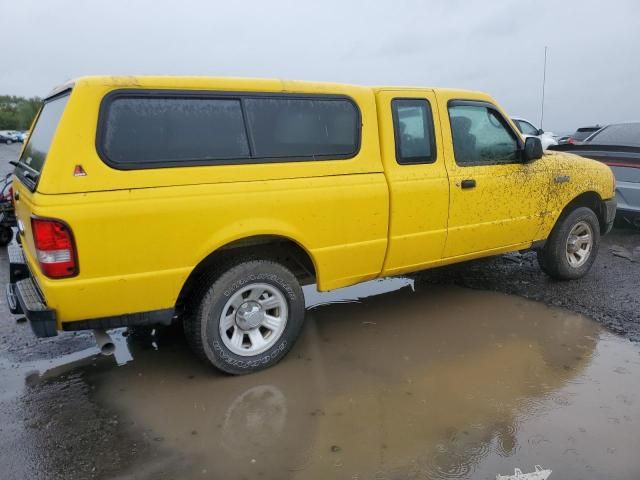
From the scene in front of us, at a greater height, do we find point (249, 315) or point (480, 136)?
point (480, 136)

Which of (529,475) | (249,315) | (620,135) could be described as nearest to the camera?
(529,475)

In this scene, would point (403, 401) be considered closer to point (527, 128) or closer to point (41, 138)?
point (41, 138)

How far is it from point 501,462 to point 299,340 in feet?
6.22

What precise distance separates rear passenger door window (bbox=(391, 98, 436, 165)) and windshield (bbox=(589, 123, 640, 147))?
4544 mm

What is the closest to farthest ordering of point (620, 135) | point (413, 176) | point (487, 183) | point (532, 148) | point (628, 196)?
point (413, 176)
point (487, 183)
point (532, 148)
point (628, 196)
point (620, 135)

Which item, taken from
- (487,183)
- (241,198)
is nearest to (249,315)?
Answer: (241,198)

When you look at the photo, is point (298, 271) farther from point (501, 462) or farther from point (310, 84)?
point (501, 462)

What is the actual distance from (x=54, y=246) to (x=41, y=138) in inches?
42.0

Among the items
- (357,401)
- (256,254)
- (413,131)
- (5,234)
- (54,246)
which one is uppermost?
(413,131)

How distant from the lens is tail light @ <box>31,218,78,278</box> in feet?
9.13

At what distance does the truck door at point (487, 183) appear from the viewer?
430cm

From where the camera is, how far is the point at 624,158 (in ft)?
23.0

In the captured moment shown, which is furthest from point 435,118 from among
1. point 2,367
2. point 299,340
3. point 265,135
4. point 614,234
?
point 614,234

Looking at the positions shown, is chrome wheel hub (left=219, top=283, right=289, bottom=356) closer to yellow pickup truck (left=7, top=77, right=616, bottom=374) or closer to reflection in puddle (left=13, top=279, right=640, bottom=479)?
yellow pickup truck (left=7, top=77, right=616, bottom=374)
